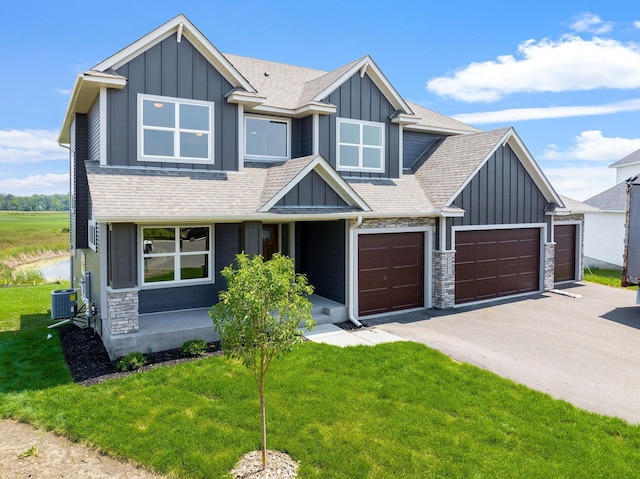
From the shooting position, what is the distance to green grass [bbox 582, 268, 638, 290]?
19314mm

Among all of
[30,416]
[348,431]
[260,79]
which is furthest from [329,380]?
[260,79]

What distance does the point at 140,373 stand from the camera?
29.0ft

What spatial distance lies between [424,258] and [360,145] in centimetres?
429

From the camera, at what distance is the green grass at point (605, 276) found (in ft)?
63.4

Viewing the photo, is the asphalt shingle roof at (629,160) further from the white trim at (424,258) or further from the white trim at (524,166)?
the white trim at (424,258)

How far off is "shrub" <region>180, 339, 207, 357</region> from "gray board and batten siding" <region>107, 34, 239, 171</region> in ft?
15.6

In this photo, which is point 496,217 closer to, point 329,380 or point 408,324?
point 408,324

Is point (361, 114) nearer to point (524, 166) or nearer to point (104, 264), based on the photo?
point (524, 166)

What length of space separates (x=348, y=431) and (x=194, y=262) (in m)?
7.21

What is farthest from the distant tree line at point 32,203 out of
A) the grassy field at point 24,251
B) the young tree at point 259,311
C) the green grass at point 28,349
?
the young tree at point 259,311

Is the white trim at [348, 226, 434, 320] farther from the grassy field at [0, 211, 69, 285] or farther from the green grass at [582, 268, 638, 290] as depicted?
the grassy field at [0, 211, 69, 285]

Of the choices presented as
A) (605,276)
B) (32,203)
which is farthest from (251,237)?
(32,203)

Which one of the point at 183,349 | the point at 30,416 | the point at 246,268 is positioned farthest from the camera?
the point at 183,349

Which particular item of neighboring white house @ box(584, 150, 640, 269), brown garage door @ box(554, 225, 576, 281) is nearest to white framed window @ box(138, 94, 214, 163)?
brown garage door @ box(554, 225, 576, 281)
